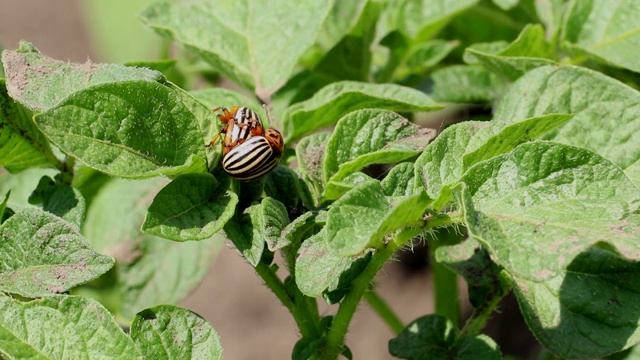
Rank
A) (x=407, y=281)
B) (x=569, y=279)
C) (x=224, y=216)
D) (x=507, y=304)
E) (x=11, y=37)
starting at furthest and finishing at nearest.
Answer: (x=11, y=37) < (x=407, y=281) < (x=507, y=304) < (x=569, y=279) < (x=224, y=216)

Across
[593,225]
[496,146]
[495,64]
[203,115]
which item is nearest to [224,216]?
[203,115]

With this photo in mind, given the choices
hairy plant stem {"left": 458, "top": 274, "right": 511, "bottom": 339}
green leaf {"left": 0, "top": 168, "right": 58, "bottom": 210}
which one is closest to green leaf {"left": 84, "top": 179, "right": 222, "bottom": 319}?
green leaf {"left": 0, "top": 168, "right": 58, "bottom": 210}

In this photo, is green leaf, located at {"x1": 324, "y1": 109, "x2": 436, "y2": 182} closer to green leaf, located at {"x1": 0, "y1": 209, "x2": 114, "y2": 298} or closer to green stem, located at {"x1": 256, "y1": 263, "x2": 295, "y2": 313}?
green stem, located at {"x1": 256, "y1": 263, "x2": 295, "y2": 313}

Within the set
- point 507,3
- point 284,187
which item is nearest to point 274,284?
point 284,187

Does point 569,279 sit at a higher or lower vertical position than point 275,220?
lower

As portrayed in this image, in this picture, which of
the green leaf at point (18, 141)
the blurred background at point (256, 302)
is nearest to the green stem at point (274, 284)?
the green leaf at point (18, 141)

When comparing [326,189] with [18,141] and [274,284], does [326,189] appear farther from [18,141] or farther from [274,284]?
[18,141]

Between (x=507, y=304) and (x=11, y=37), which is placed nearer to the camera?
(x=507, y=304)

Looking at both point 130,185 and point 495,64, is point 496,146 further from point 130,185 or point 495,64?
point 130,185
